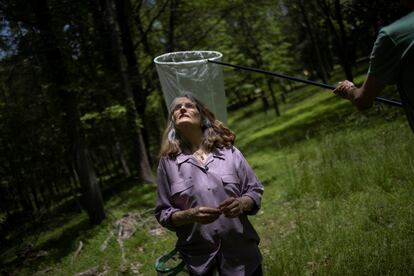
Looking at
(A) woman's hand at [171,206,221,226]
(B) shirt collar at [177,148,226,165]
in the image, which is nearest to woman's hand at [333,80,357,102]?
(B) shirt collar at [177,148,226,165]

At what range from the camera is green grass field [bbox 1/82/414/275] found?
4.13 meters

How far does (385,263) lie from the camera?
A: 372 centimetres

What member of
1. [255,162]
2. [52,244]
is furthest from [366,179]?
[52,244]

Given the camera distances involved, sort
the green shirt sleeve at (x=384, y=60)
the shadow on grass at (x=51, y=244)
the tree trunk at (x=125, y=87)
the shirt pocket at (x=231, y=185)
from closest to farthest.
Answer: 1. the green shirt sleeve at (x=384, y=60)
2. the shirt pocket at (x=231, y=185)
3. the shadow on grass at (x=51, y=244)
4. the tree trunk at (x=125, y=87)

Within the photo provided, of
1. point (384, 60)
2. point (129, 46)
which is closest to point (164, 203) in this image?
point (384, 60)

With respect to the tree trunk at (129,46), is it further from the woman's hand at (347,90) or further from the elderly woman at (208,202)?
the woman's hand at (347,90)

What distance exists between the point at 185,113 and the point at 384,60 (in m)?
1.28

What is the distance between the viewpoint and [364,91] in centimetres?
255

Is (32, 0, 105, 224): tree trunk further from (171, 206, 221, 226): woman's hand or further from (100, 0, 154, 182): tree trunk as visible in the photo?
(171, 206, 221, 226): woman's hand

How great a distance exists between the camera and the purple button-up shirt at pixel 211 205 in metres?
2.63

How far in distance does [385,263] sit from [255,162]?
944 cm

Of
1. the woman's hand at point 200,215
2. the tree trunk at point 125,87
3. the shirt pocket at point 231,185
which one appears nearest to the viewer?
the woman's hand at point 200,215

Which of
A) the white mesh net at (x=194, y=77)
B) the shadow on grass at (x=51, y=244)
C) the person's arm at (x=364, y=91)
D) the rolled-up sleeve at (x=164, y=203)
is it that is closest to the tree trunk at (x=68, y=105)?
the shadow on grass at (x=51, y=244)

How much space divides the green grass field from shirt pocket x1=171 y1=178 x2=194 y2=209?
6.16 feet
